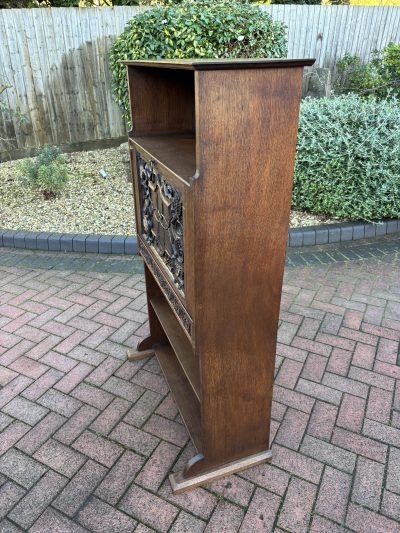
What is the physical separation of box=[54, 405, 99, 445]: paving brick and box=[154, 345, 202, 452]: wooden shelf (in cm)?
45

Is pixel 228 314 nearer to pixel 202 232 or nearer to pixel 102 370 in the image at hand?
pixel 202 232

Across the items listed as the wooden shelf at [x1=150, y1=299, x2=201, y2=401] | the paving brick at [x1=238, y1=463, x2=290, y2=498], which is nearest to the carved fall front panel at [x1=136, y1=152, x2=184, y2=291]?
the wooden shelf at [x1=150, y1=299, x2=201, y2=401]

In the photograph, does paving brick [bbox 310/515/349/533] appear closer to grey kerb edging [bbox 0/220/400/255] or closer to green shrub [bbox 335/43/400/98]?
grey kerb edging [bbox 0/220/400/255]

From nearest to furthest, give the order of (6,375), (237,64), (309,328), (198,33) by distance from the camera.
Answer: (237,64)
(6,375)
(309,328)
(198,33)

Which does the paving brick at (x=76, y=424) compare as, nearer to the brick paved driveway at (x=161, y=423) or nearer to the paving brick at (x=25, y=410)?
the brick paved driveway at (x=161, y=423)

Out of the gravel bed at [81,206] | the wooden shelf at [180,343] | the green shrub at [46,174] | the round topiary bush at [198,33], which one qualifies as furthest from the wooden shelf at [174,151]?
the green shrub at [46,174]

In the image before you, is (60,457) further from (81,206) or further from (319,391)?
(81,206)

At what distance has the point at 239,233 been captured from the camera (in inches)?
57.2

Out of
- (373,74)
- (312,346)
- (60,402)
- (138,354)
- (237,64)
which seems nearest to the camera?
(237,64)

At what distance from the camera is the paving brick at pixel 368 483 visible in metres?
1.83

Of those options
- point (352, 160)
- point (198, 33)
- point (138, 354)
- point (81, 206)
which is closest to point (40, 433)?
point (138, 354)

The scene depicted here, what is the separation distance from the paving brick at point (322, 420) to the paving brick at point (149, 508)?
818mm

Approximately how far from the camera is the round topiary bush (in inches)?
165

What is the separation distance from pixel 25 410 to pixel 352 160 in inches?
138
